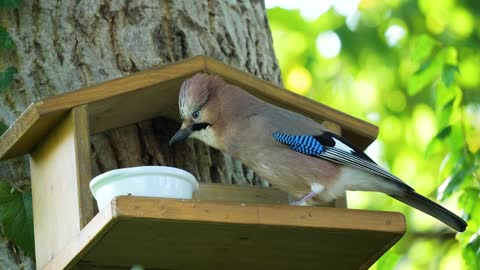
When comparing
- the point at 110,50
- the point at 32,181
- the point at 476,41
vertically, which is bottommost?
the point at 32,181

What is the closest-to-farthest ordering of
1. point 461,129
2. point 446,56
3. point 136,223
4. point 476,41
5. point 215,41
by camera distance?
point 136,223 → point 215,41 → point 461,129 → point 446,56 → point 476,41

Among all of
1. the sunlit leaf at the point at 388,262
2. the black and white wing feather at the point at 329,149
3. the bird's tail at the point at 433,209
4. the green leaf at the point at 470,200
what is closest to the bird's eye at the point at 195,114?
the black and white wing feather at the point at 329,149

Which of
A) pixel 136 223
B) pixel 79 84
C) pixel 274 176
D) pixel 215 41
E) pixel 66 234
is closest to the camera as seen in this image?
pixel 136 223

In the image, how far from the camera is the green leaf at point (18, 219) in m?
5.23

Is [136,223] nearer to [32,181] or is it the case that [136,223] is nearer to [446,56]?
[32,181]

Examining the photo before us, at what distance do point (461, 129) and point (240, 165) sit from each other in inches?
60.6

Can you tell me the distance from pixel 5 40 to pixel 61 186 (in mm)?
1096

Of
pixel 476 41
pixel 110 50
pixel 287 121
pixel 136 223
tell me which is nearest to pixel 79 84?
pixel 110 50

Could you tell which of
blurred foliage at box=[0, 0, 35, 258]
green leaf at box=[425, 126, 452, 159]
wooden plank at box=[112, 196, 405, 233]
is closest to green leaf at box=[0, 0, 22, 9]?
blurred foliage at box=[0, 0, 35, 258]

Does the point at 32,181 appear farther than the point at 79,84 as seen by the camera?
No

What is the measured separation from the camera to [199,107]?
5301 millimetres

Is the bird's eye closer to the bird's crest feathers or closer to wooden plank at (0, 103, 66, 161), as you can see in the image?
the bird's crest feathers

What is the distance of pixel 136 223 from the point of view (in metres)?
4.32

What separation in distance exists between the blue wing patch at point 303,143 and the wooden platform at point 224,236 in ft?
1.72
